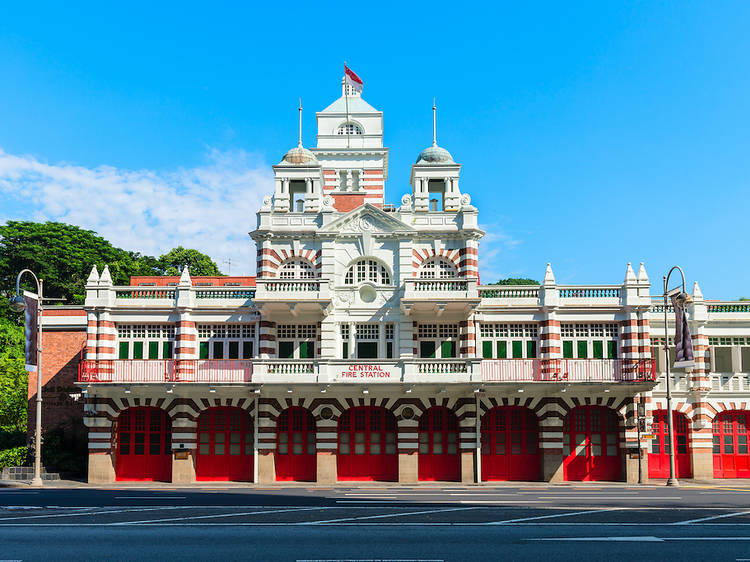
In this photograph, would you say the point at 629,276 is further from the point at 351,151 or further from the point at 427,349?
the point at 351,151

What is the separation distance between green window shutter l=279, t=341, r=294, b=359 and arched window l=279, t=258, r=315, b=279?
3409 millimetres

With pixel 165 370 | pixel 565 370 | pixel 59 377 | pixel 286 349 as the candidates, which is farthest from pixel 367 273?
pixel 59 377

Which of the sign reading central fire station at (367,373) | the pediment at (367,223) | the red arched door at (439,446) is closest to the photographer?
the sign reading central fire station at (367,373)

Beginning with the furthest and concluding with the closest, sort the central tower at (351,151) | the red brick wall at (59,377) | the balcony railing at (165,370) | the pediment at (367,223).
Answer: the central tower at (351,151) → the red brick wall at (59,377) → the pediment at (367,223) → the balcony railing at (165,370)

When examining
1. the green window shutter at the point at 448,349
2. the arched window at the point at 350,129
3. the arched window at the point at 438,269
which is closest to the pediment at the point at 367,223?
the arched window at the point at 438,269

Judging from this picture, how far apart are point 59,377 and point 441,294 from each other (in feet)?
69.6

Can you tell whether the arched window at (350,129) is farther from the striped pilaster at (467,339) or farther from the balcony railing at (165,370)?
the balcony railing at (165,370)

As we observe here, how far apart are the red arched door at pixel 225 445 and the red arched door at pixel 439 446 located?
331 inches

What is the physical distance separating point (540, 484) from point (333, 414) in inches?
395

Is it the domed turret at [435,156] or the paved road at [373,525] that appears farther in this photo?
the domed turret at [435,156]

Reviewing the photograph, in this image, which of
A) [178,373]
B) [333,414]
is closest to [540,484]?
[333,414]

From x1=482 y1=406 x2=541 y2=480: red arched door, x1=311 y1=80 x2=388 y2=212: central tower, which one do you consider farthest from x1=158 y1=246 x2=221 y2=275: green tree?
x1=482 y1=406 x2=541 y2=480: red arched door

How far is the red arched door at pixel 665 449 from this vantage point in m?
38.4

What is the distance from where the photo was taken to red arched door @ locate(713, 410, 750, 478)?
38.6 m
